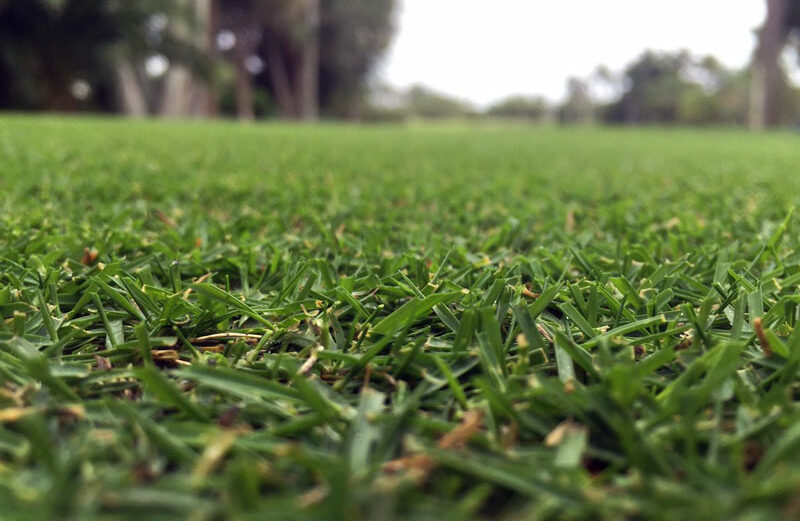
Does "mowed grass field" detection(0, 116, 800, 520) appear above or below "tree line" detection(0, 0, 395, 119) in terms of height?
below

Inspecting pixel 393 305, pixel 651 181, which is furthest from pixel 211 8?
pixel 393 305

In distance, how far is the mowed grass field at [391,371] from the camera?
0.39m

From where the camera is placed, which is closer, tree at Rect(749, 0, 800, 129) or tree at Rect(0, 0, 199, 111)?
tree at Rect(0, 0, 199, 111)

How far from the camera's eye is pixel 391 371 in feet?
1.97

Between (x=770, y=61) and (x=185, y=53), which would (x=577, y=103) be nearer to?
(x=770, y=61)

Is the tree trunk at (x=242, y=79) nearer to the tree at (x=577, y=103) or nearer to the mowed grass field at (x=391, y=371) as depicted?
the mowed grass field at (x=391, y=371)

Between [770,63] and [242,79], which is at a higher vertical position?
[770,63]

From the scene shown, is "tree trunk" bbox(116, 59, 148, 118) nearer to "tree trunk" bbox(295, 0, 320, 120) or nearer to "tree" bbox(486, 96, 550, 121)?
"tree trunk" bbox(295, 0, 320, 120)

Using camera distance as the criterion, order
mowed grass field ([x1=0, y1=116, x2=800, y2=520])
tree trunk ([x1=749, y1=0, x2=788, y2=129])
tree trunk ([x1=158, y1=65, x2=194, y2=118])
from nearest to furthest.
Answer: mowed grass field ([x1=0, y1=116, x2=800, y2=520])
tree trunk ([x1=158, y1=65, x2=194, y2=118])
tree trunk ([x1=749, y1=0, x2=788, y2=129])

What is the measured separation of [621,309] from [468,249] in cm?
45

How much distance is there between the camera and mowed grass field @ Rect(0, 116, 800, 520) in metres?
0.39

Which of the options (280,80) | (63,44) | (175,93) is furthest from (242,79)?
(63,44)

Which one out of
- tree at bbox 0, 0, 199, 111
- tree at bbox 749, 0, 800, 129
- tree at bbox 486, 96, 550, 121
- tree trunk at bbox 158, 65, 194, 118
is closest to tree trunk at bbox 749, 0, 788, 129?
tree at bbox 749, 0, 800, 129

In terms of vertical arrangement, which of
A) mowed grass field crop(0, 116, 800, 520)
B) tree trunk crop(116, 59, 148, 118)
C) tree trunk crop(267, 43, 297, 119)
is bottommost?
mowed grass field crop(0, 116, 800, 520)
